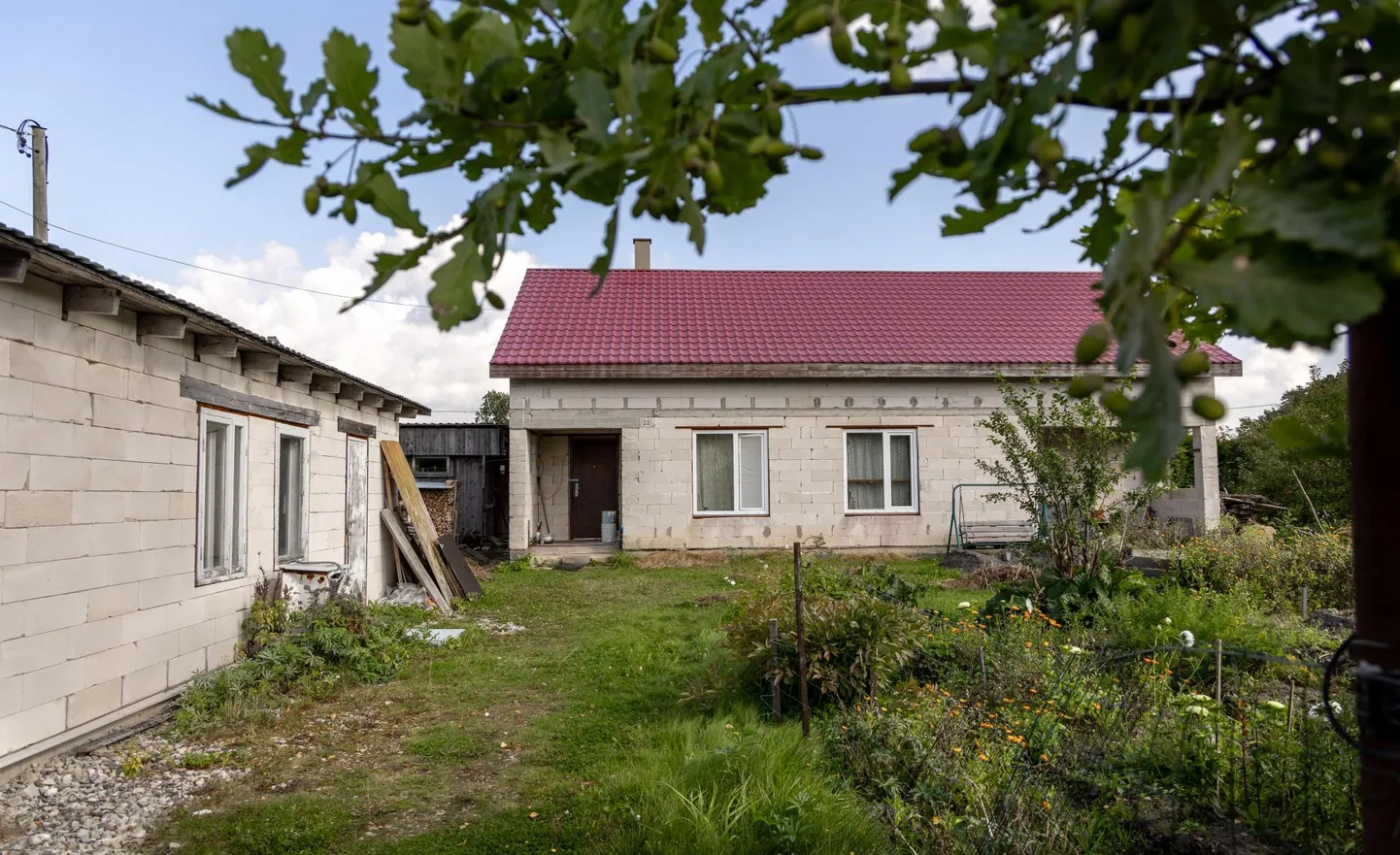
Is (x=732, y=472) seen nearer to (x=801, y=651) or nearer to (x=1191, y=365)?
(x=801, y=651)

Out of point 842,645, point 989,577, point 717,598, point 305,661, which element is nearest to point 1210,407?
point 842,645

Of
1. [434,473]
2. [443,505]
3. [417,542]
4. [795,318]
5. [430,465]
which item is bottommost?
[417,542]

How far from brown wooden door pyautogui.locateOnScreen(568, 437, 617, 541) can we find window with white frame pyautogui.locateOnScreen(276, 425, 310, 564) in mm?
7521

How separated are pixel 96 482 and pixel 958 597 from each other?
27.8 ft

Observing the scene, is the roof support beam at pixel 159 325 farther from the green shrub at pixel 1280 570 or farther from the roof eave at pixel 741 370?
the green shrub at pixel 1280 570

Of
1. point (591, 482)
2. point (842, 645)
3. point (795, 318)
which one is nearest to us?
point (842, 645)

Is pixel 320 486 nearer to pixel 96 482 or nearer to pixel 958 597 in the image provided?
pixel 96 482

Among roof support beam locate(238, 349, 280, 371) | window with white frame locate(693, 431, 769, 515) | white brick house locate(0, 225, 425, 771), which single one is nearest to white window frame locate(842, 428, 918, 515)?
window with white frame locate(693, 431, 769, 515)

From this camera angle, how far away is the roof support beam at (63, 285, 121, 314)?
5.47 m

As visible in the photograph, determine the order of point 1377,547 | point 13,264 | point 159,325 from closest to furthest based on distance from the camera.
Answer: point 1377,547 < point 13,264 < point 159,325

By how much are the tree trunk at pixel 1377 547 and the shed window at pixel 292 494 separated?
9.14m

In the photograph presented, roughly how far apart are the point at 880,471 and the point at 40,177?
1478 centimetres

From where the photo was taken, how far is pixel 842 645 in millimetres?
5660

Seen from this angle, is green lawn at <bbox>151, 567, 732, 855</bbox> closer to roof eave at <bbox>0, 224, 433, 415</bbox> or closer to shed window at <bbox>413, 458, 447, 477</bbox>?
roof eave at <bbox>0, 224, 433, 415</bbox>
